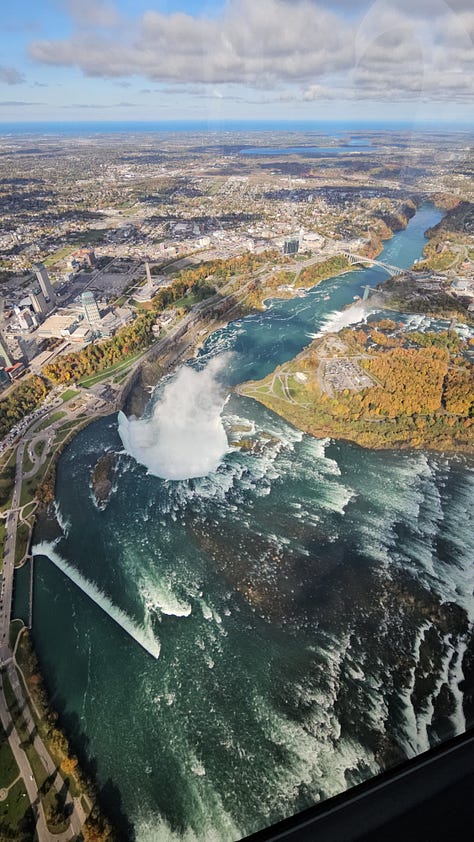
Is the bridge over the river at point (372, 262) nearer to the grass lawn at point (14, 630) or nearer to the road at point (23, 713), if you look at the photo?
the road at point (23, 713)

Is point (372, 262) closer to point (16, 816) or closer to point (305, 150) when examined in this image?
point (16, 816)

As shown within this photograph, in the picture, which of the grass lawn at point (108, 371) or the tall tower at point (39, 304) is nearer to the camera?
Result: the grass lawn at point (108, 371)

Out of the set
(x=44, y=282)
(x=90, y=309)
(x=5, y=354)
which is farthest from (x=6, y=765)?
(x=44, y=282)

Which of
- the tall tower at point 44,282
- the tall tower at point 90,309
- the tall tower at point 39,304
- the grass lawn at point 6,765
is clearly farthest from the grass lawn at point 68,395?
the grass lawn at point 6,765

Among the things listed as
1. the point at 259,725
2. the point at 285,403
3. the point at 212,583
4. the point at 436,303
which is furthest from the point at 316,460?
the point at 436,303

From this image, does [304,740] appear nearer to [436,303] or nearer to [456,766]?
[456,766]

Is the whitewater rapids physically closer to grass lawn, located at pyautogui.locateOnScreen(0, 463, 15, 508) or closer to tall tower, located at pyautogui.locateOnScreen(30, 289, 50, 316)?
grass lawn, located at pyautogui.locateOnScreen(0, 463, 15, 508)

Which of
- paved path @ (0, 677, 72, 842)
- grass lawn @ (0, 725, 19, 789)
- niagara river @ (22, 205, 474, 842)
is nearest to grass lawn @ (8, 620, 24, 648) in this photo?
niagara river @ (22, 205, 474, 842)
